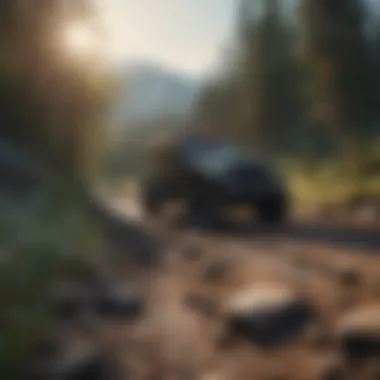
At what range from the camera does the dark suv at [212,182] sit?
5.09 feet

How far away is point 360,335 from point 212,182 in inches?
41.7

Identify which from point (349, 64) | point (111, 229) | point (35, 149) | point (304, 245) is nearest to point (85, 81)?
point (35, 149)

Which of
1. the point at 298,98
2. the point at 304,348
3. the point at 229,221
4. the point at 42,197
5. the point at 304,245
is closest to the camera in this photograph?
the point at 304,348

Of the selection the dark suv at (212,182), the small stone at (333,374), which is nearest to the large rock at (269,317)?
the small stone at (333,374)

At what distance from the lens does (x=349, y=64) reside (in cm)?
141

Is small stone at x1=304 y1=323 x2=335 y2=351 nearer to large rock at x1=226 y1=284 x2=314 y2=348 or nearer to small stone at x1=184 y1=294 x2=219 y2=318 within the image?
large rock at x1=226 y1=284 x2=314 y2=348

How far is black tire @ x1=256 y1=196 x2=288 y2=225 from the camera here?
161 centimetres

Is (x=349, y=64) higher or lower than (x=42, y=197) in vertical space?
higher

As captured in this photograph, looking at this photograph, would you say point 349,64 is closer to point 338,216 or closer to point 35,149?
point 338,216

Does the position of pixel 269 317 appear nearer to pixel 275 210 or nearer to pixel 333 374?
pixel 333 374

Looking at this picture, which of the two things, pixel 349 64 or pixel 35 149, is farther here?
pixel 35 149

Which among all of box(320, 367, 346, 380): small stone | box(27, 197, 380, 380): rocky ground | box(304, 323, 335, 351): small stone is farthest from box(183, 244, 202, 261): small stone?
box(320, 367, 346, 380): small stone

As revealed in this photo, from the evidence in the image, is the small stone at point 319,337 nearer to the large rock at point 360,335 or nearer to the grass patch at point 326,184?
the large rock at point 360,335

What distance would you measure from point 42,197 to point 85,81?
0.32 metres
